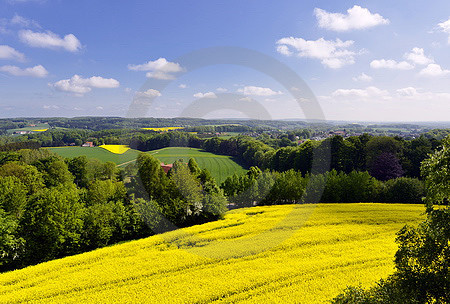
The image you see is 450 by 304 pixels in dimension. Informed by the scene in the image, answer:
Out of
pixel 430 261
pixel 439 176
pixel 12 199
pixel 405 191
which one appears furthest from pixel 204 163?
pixel 439 176

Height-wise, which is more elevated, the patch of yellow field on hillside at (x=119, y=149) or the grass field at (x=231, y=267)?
the patch of yellow field on hillside at (x=119, y=149)

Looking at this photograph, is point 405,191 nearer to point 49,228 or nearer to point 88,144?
point 49,228

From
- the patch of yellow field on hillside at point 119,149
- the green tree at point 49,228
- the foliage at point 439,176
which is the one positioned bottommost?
the green tree at point 49,228

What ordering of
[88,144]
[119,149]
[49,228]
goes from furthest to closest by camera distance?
[88,144], [119,149], [49,228]

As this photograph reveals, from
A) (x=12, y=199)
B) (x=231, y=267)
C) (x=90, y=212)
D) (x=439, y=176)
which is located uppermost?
(x=439, y=176)

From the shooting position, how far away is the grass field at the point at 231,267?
17.0 m

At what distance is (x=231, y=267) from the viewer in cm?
2044

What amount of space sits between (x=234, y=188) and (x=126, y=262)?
1272 inches

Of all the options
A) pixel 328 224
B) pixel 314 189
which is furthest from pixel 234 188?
pixel 328 224

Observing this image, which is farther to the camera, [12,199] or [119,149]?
[119,149]

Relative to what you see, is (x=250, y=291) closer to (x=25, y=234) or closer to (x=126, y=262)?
(x=126, y=262)

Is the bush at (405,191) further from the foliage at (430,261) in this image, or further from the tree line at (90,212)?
the foliage at (430,261)

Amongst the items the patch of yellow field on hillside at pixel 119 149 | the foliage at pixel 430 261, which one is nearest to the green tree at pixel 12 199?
the patch of yellow field on hillside at pixel 119 149

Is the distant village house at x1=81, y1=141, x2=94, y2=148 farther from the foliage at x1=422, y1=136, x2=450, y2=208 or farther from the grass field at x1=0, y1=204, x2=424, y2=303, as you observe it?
the foliage at x1=422, y1=136, x2=450, y2=208
